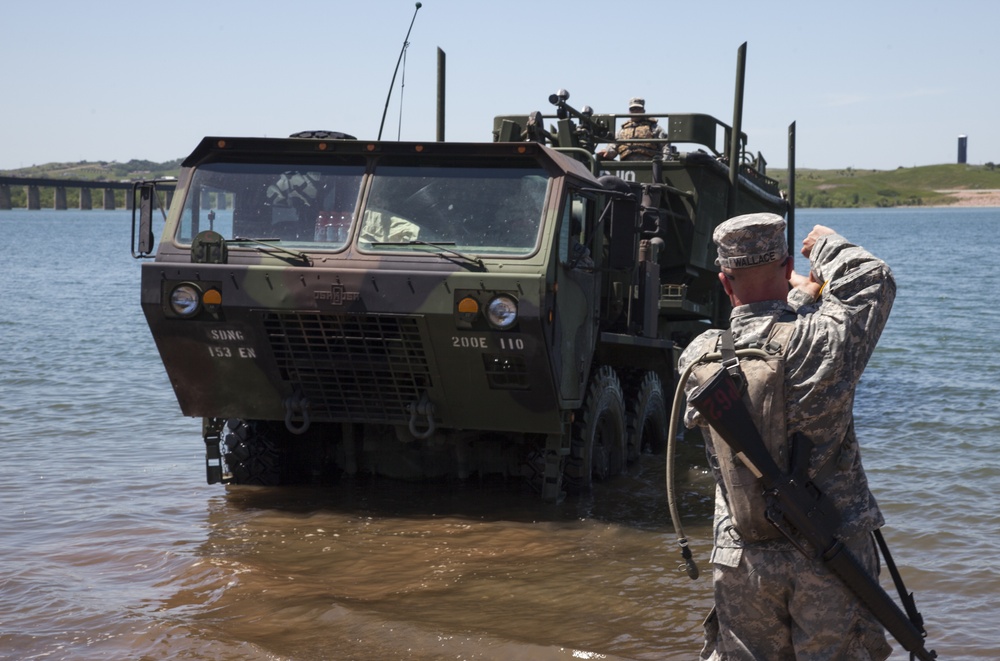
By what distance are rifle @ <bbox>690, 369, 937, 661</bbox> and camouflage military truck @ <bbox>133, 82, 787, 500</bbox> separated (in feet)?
11.3

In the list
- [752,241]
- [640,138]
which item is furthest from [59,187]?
[752,241]

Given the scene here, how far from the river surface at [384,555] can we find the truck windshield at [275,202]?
5.74ft

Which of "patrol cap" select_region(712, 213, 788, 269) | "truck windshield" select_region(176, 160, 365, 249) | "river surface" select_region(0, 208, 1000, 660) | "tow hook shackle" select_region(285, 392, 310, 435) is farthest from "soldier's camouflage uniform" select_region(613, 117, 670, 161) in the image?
"patrol cap" select_region(712, 213, 788, 269)

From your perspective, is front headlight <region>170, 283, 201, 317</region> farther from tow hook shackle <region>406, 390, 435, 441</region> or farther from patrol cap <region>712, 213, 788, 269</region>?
patrol cap <region>712, 213, 788, 269</region>

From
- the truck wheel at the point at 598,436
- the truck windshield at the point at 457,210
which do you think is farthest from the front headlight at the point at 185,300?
the truck wheel at the point at 598,436

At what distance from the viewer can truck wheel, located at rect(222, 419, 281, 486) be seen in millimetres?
8352

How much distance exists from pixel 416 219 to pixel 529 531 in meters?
1.94

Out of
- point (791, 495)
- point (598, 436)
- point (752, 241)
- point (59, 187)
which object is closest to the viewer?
point (791, 495)

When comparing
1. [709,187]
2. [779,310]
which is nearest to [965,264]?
[709,187]

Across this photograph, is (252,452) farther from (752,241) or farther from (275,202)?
(752,241)

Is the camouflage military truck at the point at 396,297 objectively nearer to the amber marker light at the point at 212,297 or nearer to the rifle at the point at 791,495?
the amber marker light at the point at 212,297

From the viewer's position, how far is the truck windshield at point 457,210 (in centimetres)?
727

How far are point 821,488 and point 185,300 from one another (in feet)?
15.3

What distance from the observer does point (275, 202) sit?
7586 millimetres
